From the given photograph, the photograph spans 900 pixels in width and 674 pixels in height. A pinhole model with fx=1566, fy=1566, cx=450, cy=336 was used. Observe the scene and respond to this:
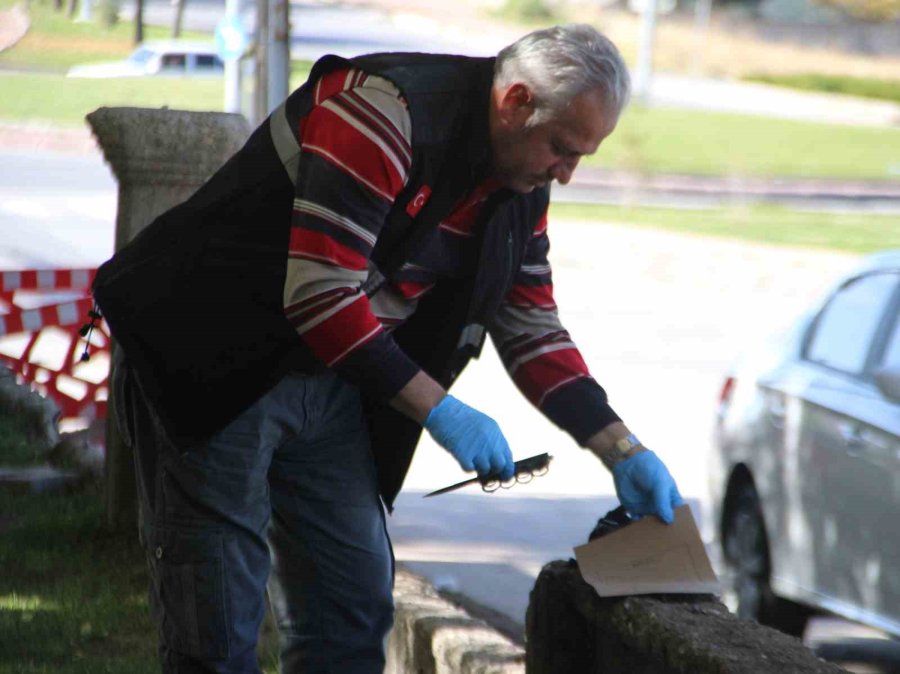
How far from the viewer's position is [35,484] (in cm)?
599

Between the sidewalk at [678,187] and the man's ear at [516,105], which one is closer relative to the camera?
the man's ear at [516,105]

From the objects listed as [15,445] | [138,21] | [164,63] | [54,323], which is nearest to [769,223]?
[164,63]

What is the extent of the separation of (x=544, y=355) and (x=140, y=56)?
15005 mm

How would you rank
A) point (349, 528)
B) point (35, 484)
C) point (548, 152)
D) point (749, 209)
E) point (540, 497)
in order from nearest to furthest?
point (548, 152) → point (349, 528) → point (35, 484) → point (540, 497) → point (749, 209)

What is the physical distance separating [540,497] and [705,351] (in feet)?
17.3

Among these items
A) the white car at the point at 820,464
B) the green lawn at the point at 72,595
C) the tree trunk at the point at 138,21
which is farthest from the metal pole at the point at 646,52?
the green lawn at the point at 72,595

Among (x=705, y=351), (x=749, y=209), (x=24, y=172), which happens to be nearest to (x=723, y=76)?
(x=749, y=209)

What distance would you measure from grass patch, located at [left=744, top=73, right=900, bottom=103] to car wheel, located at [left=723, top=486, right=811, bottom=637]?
1963 inches

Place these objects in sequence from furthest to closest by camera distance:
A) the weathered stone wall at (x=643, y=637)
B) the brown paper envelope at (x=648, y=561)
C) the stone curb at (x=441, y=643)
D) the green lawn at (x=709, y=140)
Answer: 1. the green lawn at (x=709, y=140)
2. the stone curb at (x=441, y=643)
3. the brown paper envelope at (x=648, y=561)
4. the weathered stone wall at (x=643, y=637)

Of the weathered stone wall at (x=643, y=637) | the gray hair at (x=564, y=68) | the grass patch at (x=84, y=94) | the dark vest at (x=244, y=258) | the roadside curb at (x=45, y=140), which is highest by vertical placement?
the gray hair at (x=564, y=68)

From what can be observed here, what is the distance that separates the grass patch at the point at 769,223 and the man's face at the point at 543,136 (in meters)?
20.2

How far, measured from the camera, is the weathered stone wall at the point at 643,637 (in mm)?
2555

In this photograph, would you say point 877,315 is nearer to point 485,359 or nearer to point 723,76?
point 485,359

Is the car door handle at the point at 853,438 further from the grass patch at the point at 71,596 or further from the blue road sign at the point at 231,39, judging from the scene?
the blue road sign at the point at 231,39
